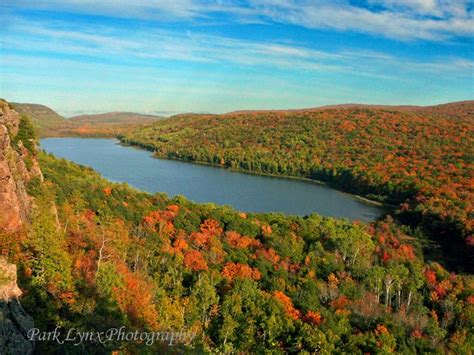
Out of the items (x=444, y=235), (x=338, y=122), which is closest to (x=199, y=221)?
(x=444, y=235)

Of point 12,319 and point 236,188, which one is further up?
point 12,319

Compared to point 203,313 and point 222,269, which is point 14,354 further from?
point 222,269

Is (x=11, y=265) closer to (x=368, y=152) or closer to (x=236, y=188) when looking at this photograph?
(x=236, y=188)

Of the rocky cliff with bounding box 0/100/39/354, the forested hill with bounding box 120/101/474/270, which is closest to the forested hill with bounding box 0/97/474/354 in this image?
the rocky cliff with bounding box 0/100/39/354

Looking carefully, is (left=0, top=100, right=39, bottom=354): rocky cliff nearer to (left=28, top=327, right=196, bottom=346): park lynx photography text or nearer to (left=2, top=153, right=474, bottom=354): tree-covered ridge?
(left=28, top=327, right=196, bottom=346): park lynx photography text

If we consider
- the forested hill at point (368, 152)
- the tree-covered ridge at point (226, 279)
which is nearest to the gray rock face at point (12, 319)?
the tree-covered ridge at point (226, 279)

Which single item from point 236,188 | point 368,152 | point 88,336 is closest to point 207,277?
point 88,336
